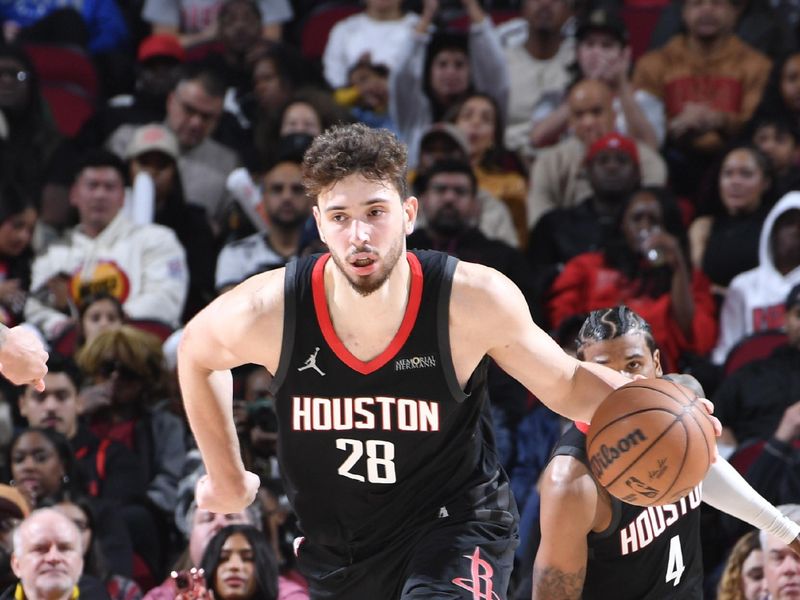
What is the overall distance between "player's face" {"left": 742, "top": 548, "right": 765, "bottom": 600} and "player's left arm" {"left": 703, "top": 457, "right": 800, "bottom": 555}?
1.36m

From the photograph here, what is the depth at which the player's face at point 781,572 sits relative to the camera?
18.7 feet

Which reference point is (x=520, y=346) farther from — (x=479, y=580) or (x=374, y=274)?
(x=479, y=580)

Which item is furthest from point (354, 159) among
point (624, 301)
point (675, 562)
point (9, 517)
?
point (624, 301)

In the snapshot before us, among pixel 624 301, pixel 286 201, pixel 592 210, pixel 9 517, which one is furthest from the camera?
pixel 592 210

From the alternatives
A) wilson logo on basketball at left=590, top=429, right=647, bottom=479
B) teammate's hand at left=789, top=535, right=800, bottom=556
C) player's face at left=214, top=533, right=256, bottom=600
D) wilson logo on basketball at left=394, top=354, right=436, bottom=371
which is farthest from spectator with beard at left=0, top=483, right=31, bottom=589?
teammate's hand at left=789, top=535, right=800, bottom=556

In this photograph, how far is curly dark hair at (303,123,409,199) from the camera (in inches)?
160

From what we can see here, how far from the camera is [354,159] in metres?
4.05

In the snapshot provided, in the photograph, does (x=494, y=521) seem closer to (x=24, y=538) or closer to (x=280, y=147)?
(x=24, y=538)

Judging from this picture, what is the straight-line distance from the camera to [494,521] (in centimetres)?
428

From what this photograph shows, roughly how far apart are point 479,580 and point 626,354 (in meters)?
1.13

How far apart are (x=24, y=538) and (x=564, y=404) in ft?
9.38

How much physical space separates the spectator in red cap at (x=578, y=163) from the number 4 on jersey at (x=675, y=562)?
4.45 m

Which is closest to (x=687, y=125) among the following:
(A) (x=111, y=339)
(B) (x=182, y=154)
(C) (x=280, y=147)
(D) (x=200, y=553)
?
(C) (x=280, y=147)

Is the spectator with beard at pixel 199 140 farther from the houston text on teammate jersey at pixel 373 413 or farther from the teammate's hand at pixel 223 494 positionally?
the houston text on teammate jersey at pixel 373 413
